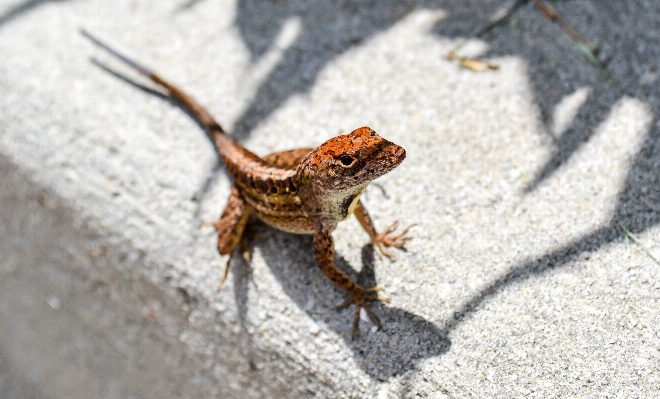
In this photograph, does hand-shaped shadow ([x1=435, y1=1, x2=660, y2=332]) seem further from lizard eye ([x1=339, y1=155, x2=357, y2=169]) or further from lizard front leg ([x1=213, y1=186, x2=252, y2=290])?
lizard front leg ([x1=213, y1=186, x2=252, y2=290])

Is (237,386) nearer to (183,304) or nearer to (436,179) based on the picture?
(183,304)

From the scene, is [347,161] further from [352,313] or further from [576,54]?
[576,54]

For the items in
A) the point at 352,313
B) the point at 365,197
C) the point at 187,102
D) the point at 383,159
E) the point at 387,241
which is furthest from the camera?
the point at 187,102

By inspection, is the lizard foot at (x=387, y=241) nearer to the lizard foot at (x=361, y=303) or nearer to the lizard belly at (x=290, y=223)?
the lizard foot at (x=361, y=303)

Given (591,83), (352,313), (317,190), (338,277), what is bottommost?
(591,83)

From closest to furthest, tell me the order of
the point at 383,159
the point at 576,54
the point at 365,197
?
the point at 383,159 → the point at 365,197 → the point at 576,54

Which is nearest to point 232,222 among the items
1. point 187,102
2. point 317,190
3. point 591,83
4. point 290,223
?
point 290,223

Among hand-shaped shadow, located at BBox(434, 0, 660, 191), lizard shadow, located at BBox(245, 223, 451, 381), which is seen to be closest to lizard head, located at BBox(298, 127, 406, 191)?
lizard shadow, located at BBox(245, 223, 451, 381)

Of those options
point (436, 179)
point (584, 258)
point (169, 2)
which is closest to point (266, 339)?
point (436, 179)
